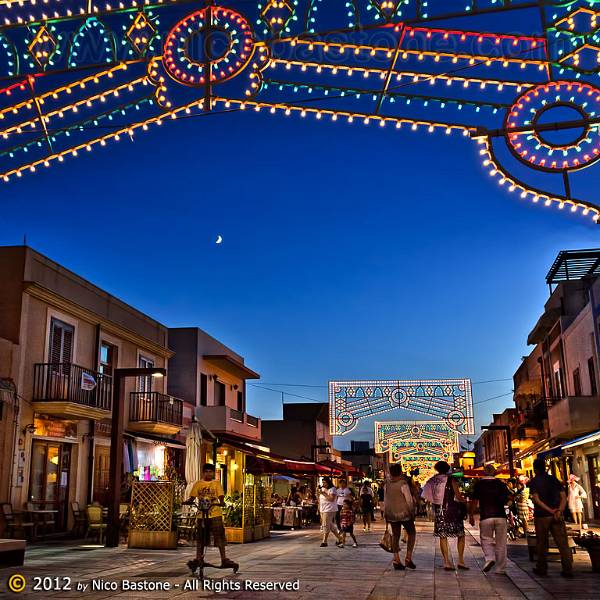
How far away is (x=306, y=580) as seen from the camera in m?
9.16

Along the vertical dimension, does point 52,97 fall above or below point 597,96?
above

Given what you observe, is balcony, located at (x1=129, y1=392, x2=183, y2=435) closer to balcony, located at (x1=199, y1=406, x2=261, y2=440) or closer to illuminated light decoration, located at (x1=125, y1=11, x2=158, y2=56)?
balcony, located at (x1=199, y1=406, x2=261, y2=440)

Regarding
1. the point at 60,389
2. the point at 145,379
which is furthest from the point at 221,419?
the point at 60,389

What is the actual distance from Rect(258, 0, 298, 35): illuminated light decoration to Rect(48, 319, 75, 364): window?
14.2 m

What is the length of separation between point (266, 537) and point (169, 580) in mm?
9988

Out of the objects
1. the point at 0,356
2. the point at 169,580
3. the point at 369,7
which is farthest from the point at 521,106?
the point at 0,356

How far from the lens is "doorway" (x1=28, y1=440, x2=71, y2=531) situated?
1736cm

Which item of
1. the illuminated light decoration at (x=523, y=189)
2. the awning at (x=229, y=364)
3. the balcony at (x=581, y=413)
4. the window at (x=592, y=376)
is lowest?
the balcony at (x=581, y=413)

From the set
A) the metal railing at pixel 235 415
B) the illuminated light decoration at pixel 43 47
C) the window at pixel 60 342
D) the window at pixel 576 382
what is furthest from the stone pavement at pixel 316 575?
the metal railing at pixel 235 415

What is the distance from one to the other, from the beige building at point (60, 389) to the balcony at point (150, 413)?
0.11 ft

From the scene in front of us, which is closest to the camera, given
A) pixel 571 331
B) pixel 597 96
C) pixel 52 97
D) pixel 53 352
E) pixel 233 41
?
pixel 597 96

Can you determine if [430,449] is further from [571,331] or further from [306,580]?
[306,580]

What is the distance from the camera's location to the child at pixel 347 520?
15.4 metres

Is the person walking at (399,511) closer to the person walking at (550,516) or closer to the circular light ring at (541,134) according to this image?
the person walking at (550,516)
